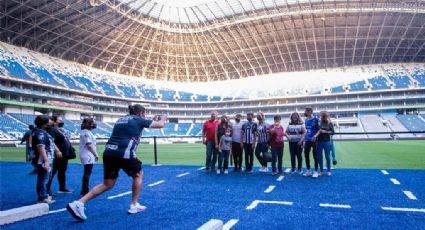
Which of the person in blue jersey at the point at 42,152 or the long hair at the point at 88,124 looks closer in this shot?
the person in blue jersey at the point at 42,152

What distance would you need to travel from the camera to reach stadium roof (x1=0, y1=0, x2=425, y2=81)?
142 ft

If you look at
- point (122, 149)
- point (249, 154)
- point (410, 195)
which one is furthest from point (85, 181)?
point (410, 195)


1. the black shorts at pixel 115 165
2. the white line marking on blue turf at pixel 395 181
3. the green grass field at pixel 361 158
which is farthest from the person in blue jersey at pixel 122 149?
the green grass field at pixel 361 158

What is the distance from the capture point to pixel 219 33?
52062 mm

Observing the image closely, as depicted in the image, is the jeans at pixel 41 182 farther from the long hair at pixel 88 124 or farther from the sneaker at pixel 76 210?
the sneaker at pixel 76 210

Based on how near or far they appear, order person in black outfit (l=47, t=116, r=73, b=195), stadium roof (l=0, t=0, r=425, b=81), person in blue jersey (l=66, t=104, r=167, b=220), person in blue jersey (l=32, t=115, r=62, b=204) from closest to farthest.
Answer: person in blue jersey (l=66, t=104, r=167, b=220) → person in blue jersey (l=32, t=115, r=62, b=204) → person in black outfit (l=47, t=116, r=73, b=195) → stadium roof (l=0, t=0, r=425, b=81)

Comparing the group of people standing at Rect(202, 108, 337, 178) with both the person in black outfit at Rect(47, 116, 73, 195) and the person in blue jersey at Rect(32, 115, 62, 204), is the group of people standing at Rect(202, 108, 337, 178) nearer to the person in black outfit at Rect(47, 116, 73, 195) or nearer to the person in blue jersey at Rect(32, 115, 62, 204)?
the person in black outfit at Rect(47, 116, 73, 195)

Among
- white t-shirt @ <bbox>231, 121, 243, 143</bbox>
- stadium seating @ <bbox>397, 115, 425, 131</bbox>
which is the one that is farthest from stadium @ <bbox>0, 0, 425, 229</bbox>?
white t-shirt @ <bbox>231, 121, 243, 143</bbox>

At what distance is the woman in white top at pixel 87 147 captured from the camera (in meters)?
6.76

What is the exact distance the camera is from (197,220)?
15.6ft

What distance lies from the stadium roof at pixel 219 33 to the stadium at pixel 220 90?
268mm

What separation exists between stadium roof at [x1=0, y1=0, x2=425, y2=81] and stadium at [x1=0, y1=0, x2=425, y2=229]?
27 centimetres

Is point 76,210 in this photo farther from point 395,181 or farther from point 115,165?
point 395,181

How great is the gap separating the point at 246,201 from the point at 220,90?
2609 inches
